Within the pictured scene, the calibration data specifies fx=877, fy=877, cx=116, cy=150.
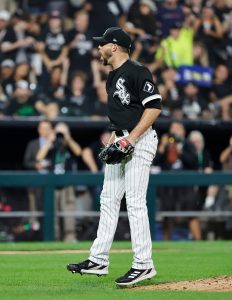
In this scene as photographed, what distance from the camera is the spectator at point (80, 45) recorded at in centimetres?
1440

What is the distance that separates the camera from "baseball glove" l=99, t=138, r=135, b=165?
650cm

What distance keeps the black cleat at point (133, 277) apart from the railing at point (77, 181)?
6051mm

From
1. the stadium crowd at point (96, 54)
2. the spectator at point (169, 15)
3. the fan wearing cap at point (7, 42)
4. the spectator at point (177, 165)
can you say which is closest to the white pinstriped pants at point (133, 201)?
the spectator at point (177, 165)

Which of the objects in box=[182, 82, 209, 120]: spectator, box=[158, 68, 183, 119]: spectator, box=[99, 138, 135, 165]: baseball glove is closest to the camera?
Answer: box=[99, 138, 135, 165]: baseball glove

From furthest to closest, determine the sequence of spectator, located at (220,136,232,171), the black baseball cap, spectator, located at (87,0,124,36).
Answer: spectator, located at (87,0,124,36), spectator, located at (220,136,232,171), the black baseball cap

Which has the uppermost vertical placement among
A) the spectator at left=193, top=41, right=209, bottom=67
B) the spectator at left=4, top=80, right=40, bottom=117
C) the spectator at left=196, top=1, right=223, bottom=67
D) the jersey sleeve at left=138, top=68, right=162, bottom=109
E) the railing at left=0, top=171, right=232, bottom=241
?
the spectator at left=196, top=1, right=223, bottom=67

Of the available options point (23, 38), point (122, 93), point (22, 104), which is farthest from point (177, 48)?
point (122, 93)

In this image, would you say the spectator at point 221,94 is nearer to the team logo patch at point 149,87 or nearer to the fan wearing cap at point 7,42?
the fan wearing cap at point 7,42

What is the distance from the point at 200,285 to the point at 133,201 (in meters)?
0.85

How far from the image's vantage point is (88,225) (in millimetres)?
12484

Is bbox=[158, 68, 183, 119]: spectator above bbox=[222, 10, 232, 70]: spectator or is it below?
below

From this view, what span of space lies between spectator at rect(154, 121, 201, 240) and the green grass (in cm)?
90

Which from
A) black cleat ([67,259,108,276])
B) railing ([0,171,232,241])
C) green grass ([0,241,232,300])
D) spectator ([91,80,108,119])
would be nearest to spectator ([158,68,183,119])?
spectator ([91,80,108,119])

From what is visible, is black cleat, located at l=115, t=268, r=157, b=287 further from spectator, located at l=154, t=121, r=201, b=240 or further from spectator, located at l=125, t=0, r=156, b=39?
spectator, located at l=125, t=0, r=156, b=39
